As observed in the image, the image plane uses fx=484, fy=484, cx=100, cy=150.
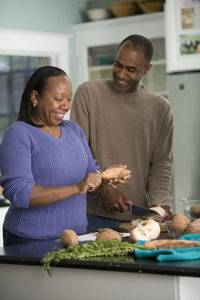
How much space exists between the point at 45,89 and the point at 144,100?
2.59 ft

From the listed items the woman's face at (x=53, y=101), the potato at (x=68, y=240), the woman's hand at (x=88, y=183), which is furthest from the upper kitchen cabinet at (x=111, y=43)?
the potato at (x=68, y=240)

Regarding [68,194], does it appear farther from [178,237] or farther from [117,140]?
[117,140]

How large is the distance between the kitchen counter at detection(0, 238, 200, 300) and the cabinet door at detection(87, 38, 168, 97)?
3.29 meters

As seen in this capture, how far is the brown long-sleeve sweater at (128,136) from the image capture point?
94.8 inches

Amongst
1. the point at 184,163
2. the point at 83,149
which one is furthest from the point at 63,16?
the point at 83,149

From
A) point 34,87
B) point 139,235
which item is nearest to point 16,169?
point 34,87

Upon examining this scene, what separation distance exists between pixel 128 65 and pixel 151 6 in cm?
244

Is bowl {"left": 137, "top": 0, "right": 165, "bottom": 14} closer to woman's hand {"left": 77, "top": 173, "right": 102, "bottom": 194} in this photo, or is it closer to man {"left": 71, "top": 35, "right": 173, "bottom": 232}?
man {"left": 71, "top": 35, "right": 173, "bottom": 232}

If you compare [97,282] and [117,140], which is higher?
[117,140]

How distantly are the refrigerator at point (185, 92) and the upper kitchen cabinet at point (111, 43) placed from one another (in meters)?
0.62

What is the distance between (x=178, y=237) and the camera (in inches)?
66.9

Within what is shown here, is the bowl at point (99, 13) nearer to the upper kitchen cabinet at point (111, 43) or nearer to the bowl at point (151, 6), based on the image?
the upper kitchen cabinet at point (111, 43)

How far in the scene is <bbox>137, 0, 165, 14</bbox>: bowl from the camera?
451 cm

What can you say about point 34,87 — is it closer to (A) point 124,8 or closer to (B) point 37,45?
(B) point 37,45
